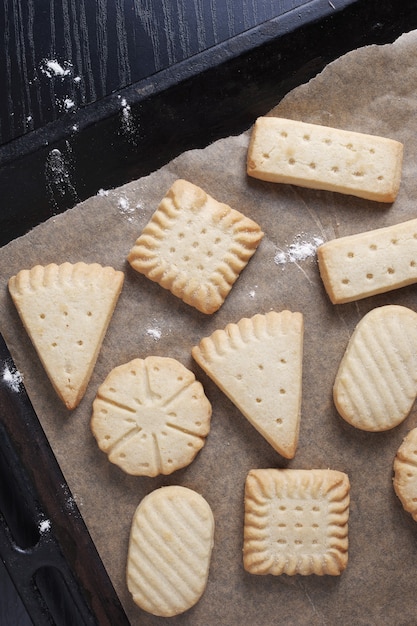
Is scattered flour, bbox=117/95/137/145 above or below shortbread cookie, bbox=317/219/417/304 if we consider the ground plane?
above

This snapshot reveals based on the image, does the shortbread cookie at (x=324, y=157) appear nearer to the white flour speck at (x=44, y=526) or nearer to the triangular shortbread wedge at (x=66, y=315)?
the triangular shortbread wedge at (x=66, y=315)

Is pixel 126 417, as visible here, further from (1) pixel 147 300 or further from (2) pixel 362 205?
(2) pixel 362 205

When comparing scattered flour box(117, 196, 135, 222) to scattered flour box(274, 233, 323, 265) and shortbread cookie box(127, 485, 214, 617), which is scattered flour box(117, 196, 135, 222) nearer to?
scattered flour box(274, 233, 323, 265)

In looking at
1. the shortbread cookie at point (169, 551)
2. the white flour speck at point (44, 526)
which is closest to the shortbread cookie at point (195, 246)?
the shortbread cookie at point (169, 551)

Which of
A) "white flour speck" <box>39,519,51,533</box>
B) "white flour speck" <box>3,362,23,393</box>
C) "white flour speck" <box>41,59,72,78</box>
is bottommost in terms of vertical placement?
"white flour speck" <box>39,519,51,533</box>

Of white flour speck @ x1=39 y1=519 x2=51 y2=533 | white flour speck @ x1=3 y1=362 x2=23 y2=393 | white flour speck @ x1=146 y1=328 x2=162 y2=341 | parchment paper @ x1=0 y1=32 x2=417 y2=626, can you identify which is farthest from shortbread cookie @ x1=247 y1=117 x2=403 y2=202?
white flour speck @ x1=39 y1=519 x2=51 y2=533

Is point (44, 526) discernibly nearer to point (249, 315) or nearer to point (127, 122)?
point (249, 315)
